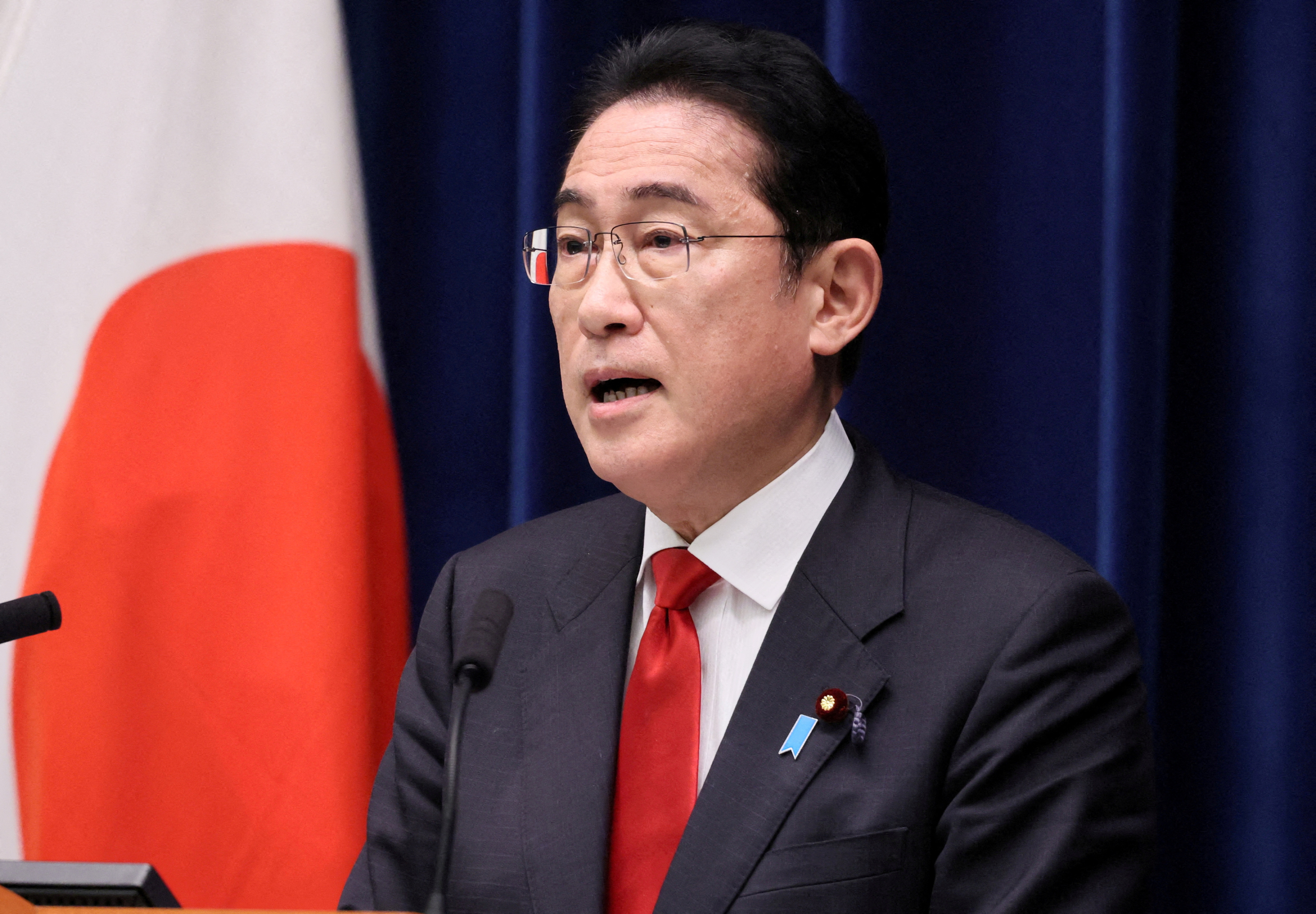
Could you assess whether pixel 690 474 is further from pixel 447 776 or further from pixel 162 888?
pixel 162 888

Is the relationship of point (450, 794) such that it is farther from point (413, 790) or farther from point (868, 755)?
point (413, 790)

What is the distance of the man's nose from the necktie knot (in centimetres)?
27

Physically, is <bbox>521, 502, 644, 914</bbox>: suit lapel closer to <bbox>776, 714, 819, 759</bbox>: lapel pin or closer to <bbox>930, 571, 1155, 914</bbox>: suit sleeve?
<bbox>776, 714, 819, 759</bbox>: lapel pin

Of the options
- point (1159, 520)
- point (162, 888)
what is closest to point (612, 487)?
point (1159, 520)

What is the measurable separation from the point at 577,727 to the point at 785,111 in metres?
0.75

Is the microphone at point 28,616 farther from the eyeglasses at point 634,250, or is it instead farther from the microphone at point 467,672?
the eyeglasses at point 634,250

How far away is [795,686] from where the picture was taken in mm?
1333

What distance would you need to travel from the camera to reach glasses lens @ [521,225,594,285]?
4.90ft

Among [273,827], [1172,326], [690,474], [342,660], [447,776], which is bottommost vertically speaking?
[273,827]

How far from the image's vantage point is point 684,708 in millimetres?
1385

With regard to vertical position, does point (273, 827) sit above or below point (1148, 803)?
below

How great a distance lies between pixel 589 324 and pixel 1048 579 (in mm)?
572

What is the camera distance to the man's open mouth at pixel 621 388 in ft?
4.76

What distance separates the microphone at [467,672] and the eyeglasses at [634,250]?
476mm
